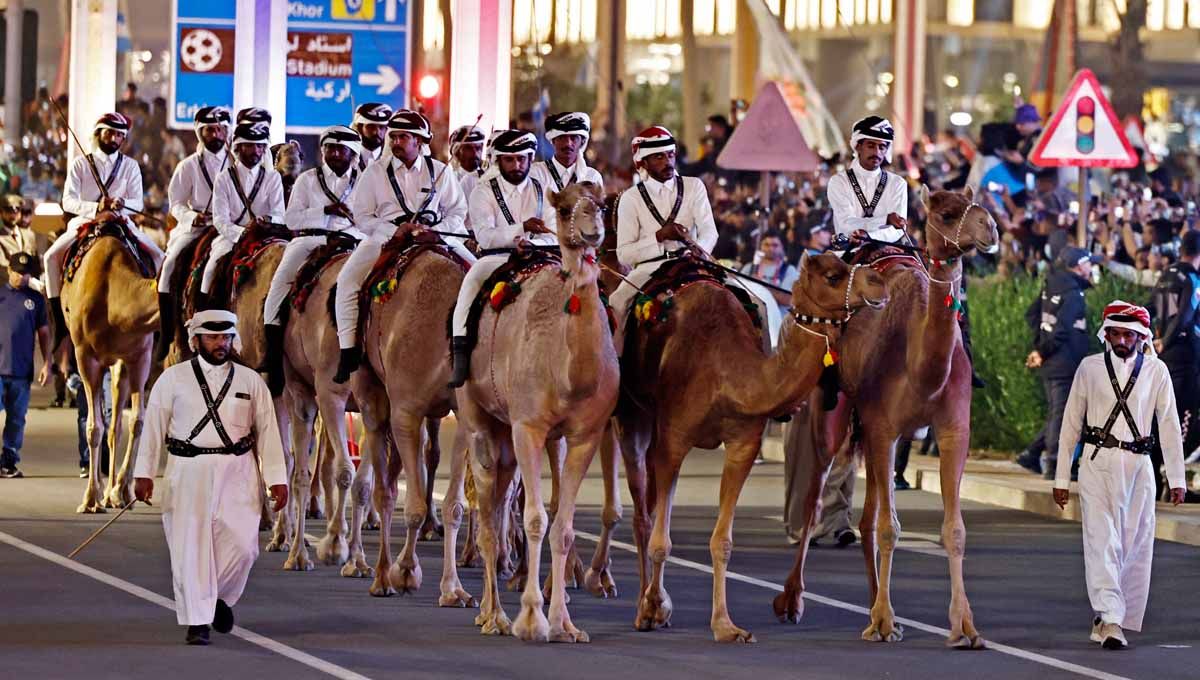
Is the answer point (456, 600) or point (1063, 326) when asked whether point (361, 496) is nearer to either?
point (456, 600)

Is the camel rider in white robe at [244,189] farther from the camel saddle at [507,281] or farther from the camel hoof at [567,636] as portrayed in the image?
the camel hoof at [567,636]

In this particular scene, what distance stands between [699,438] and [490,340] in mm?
1492

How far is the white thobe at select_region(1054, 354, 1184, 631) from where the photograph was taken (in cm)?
1647

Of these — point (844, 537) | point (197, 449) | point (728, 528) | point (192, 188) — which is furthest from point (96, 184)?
point (728, 528)

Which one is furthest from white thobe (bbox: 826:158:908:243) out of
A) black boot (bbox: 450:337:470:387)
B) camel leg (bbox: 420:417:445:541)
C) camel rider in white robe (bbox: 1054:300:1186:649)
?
camel leg (bbox: 420:417:445:541)

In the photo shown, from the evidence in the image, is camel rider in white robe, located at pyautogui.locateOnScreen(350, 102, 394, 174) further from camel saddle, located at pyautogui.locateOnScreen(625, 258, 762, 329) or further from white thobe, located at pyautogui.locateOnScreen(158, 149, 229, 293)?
camel saddle, located at pyautogui.locateOnScreen(625, 258, 762, 329)

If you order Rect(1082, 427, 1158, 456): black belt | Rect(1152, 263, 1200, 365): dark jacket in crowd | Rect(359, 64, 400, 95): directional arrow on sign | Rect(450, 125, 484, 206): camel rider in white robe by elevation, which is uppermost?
Rect(359, 64, 400, 95): directional arrow on sign

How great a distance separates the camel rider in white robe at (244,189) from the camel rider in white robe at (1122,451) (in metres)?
7.89

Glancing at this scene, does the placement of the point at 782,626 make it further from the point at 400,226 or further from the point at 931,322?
the point at 400,226

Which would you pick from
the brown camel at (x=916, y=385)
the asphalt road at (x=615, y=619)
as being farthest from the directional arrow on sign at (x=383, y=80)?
the brown camel at (x=916, y=385)

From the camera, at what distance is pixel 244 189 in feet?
72.2

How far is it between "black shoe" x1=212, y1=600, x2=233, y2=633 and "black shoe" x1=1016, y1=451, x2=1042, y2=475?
38.7ft

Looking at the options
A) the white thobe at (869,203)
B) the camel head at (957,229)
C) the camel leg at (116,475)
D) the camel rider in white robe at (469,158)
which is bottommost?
the camel leg at (116,475)

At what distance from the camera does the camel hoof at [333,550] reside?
19484mm
